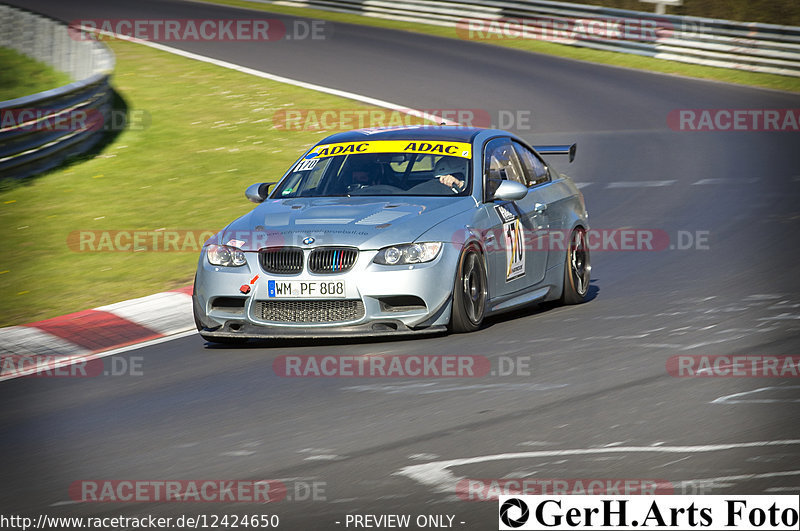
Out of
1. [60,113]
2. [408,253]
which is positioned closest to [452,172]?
[408,253]

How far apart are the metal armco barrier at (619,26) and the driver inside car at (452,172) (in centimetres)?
2044

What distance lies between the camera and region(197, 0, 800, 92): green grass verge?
94.6 ft

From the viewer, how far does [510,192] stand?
970 centimetres

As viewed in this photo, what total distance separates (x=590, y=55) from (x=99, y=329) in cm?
2520

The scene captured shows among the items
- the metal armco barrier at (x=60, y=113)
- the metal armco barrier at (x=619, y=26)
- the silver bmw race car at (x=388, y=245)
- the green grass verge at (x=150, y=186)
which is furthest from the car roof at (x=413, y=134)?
the metal armco barrier at (x=619, y=26)

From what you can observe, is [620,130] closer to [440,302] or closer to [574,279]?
[574,279]

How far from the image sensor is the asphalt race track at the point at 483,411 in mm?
5672

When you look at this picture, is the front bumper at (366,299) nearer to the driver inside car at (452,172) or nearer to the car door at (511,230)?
the car door at (511,230)

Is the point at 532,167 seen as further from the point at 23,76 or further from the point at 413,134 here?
the point at 23,76

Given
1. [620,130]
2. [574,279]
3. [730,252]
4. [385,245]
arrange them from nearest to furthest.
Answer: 1. [385,245]
2. [574,279]
3. [730,252]
4. [620,130]

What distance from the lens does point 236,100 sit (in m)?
24.2

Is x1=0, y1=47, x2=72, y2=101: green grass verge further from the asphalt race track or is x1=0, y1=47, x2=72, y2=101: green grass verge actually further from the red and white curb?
the asphalt race track

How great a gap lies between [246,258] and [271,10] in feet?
114

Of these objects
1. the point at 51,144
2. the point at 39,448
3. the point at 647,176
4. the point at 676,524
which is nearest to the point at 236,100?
the point at 51,144
